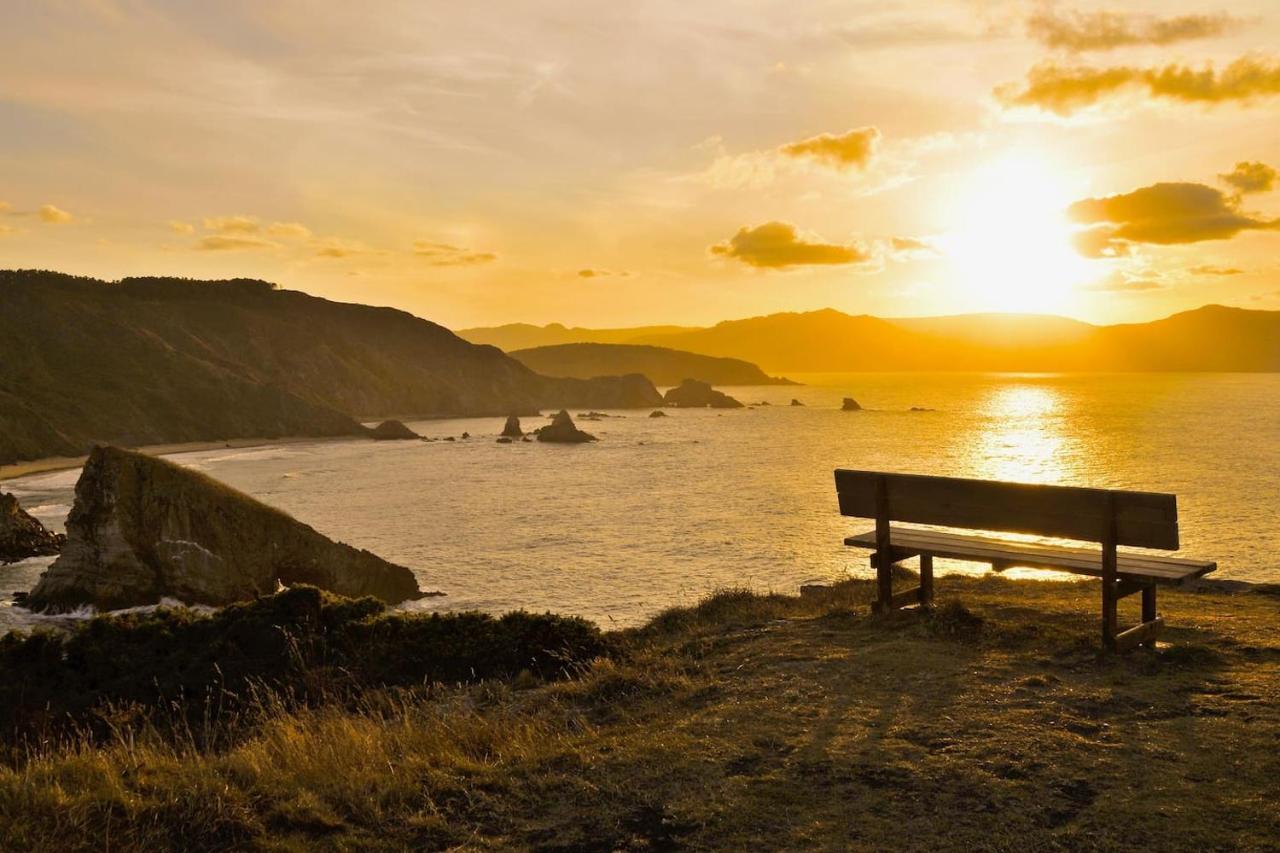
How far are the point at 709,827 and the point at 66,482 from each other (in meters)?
57.9

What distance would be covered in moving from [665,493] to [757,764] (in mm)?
41548

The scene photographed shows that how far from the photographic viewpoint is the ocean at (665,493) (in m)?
25.4

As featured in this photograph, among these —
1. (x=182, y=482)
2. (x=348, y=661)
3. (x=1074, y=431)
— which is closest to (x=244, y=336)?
(x=1074, y=431)

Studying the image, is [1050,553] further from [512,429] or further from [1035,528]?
[512,429]

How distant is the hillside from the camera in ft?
274

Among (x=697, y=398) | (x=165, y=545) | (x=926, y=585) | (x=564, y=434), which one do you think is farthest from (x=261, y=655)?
(x=697, y=398)

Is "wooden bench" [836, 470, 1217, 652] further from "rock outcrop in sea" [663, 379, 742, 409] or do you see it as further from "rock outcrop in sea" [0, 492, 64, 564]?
"rock outcrop in sea" [663, 379, 742, 409]

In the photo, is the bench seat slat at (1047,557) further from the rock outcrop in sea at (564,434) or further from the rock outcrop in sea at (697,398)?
the rock outcrop in sea at (697,398)

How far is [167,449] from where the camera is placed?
8062 cm

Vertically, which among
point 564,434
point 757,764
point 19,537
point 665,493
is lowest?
point 665,493

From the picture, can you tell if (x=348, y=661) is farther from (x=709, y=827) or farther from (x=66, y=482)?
(x=66, y=482)

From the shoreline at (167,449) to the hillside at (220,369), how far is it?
125cm

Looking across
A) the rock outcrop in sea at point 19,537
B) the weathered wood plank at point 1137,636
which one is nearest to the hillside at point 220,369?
the rock outcrop in sea at point 19,537

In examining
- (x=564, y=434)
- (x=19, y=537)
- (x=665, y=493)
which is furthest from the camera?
(x=564, y=434)
